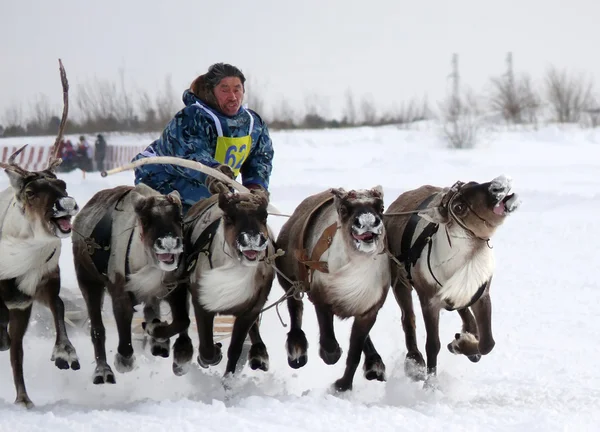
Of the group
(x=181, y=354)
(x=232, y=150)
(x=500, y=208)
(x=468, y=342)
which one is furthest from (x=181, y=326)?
(x=500, y=208)

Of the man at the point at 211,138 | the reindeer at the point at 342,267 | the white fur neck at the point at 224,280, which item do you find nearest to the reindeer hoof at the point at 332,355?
the reindeer at the point at 342,267

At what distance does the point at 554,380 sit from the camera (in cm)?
713

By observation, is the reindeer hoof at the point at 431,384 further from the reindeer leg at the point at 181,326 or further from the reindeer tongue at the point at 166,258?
the reindeer tongue at the point at 166,258

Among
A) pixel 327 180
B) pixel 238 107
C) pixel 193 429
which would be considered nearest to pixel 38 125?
pixel 327 180

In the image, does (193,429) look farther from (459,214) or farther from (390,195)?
(390,195)

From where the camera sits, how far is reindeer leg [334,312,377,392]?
20.2 ft

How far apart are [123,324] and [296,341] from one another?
119 cm

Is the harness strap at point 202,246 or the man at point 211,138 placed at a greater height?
the man at point 211,138

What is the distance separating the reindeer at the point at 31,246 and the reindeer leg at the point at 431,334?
90.1 inches

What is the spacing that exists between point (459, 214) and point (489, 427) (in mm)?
1380

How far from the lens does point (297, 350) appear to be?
6.58m

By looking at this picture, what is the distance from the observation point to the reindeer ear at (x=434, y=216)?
612cm

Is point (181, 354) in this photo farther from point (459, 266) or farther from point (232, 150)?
point (459, 266)

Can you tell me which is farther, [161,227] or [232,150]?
[232,150]
